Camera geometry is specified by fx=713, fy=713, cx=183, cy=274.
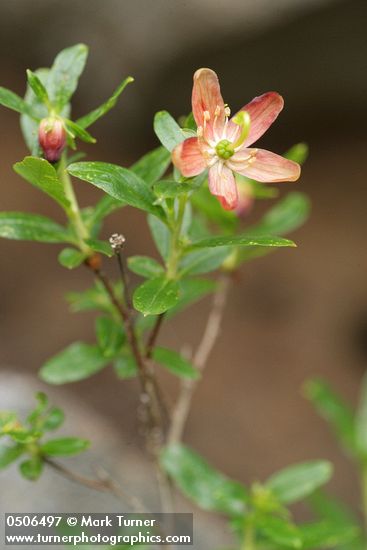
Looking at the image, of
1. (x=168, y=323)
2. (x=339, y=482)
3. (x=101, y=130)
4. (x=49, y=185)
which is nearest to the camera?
(x=49, y=185)

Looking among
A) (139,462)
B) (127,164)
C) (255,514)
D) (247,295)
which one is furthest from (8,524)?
(127,164)

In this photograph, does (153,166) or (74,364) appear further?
(74,364)

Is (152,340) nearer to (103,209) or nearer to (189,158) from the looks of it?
(103,209)

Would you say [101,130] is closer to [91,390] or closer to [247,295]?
[247,295]

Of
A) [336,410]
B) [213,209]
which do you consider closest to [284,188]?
[336,410]

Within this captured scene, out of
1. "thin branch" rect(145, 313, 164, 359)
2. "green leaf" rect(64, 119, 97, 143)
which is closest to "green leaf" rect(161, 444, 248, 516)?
"thin branch" rect(145, 313, 164, 359)

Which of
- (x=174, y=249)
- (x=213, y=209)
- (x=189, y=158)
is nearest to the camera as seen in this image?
(x=189, y=158)
